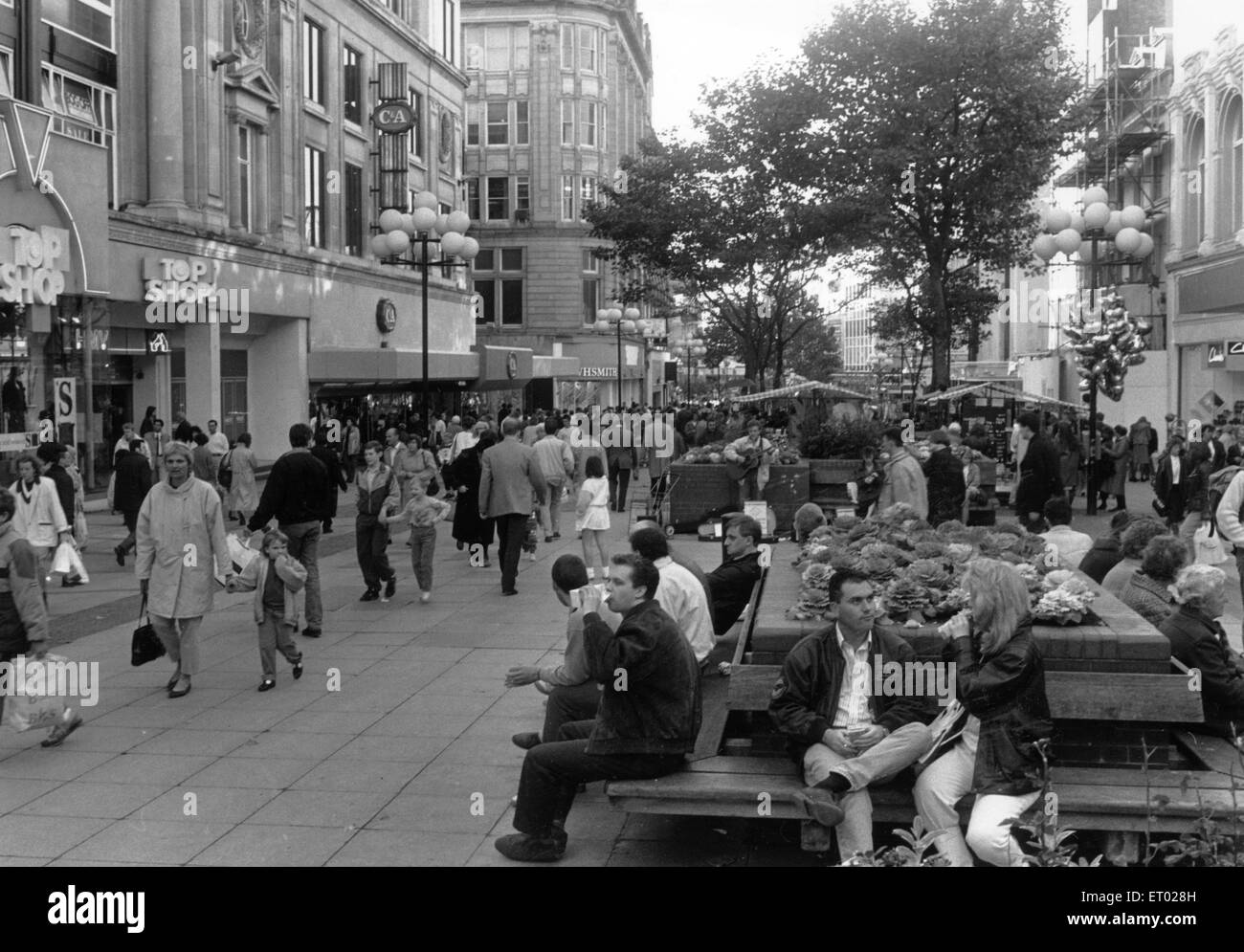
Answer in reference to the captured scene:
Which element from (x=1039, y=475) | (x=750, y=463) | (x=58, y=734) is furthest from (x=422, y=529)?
(x=1039, y=475)

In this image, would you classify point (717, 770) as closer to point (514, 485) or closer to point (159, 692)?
point (159, 692)

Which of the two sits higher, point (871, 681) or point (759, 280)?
point (759, 280)

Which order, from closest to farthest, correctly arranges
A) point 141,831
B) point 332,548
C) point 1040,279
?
point 141,831
point 332,548
point 1040,279

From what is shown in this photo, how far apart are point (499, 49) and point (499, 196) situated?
23.3ft

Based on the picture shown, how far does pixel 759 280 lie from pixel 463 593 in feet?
106

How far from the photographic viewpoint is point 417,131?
46.2 m

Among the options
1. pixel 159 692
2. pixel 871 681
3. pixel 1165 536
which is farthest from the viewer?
pixel 159 692

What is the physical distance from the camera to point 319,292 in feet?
121

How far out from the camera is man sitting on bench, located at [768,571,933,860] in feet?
20.3

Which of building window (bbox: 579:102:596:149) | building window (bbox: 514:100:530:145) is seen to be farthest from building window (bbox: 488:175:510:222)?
building window (bbox: 579:102:596:149)

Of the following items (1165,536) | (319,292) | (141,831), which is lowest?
(141,831)

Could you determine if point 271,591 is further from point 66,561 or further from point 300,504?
point 66,561

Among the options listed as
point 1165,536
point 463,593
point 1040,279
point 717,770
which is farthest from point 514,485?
point 1040,279

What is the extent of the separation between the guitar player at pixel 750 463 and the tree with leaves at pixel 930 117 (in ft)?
47.2
